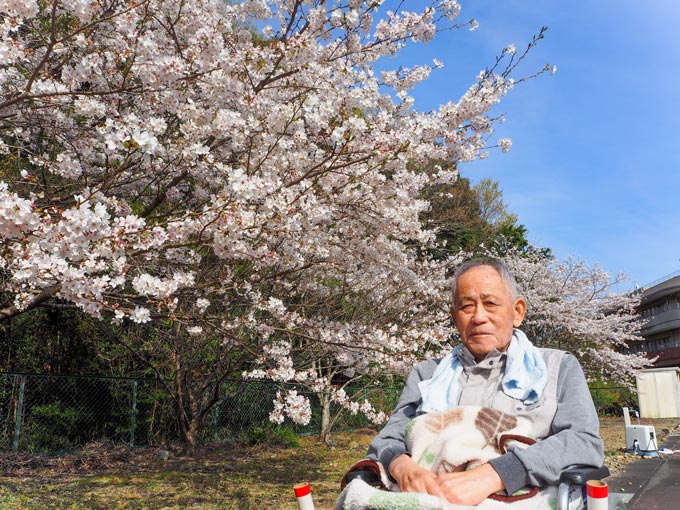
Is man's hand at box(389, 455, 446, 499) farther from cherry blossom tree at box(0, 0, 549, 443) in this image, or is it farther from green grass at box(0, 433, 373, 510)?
green grass at box(0, 433, 373, 510)

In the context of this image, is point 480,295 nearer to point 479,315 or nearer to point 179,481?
point 479,315

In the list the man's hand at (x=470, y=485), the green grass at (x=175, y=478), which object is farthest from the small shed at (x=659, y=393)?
the man's hand at (x=470, y=485)

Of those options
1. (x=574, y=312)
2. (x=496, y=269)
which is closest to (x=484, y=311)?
(x=496, y=269)

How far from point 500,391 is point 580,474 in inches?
13.1

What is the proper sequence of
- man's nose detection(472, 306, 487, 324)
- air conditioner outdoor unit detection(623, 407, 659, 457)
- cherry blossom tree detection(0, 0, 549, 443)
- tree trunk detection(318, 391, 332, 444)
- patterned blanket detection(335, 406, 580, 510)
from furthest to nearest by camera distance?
tree trunk detection(318, 391, 332, 444) < air conditioner outdoor unit detection(623, 407, 659, 457) < cherry blossom tree detection(0, 0, 549, 443) < man's nose detection(472, 306, 487, 324) < patterned blanket detection(335, 406, 580, 510)

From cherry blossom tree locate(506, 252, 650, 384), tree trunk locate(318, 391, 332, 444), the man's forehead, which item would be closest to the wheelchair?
the man's forehead

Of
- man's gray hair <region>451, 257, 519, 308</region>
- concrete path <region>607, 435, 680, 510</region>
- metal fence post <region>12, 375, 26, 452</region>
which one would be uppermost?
man's gray hair <region>451, 257, 519, 308</region>

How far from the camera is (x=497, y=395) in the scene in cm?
172

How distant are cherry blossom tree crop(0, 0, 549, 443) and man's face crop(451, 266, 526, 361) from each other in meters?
1.55

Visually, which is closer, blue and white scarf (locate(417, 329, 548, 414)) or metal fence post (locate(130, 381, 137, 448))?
blue and white scarf (locate(417, 329, 548, 414))

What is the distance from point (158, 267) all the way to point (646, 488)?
5137 mm

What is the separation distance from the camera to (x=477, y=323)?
1818 millimetres

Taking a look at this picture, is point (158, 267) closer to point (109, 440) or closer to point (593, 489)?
point (593, 489)

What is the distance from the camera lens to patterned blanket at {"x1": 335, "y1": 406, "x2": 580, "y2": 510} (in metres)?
1.39
